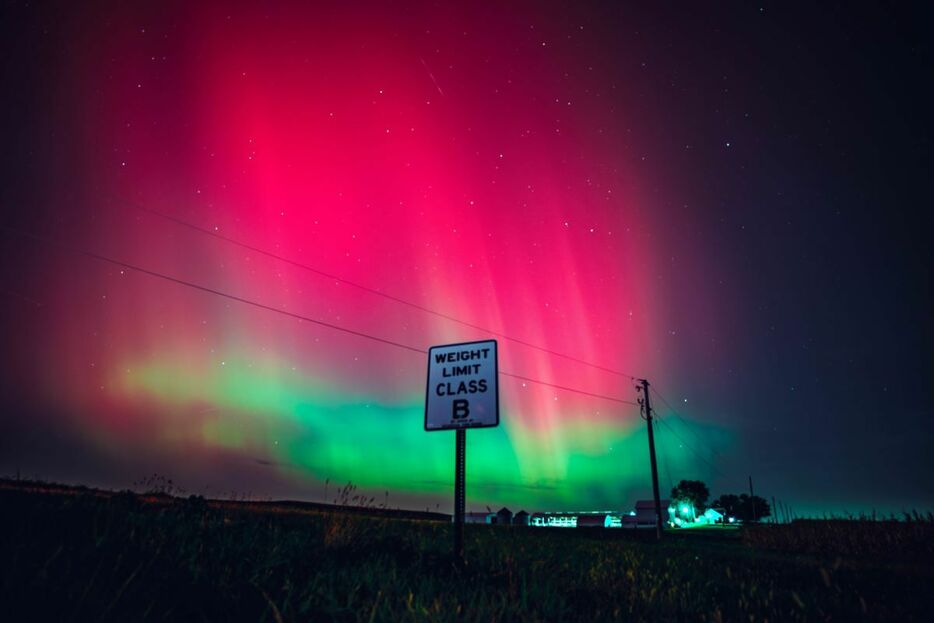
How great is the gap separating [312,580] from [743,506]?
196 metres

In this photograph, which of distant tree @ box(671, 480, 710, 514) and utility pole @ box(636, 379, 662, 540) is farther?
distant tree @ box(671, 480, 710, 514)

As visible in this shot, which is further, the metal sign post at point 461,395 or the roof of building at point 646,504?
the roof of building at point 646,504

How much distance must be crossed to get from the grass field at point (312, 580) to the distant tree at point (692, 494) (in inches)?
6484

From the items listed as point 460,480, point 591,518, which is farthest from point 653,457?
point 591,518

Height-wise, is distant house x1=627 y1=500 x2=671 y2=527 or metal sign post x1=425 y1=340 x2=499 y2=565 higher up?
metal sign post x1=425 y1=340 x2=499 y2=565

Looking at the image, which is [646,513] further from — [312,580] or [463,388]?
[312,580]

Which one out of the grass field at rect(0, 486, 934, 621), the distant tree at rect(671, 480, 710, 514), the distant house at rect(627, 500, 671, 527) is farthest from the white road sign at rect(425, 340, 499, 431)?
the distant tree at rect(671, 480, 710, 514)

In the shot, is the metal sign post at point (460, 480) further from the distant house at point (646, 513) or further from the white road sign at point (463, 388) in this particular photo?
the distant house at point (646, 513)

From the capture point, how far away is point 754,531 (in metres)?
34.8

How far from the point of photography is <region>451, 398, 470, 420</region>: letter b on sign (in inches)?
288

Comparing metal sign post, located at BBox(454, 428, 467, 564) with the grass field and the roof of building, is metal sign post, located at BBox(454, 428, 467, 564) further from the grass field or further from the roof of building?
the roof of building

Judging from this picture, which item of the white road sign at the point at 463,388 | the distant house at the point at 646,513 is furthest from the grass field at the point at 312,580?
the distant house at the point at 646,513

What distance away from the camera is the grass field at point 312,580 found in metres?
3.54

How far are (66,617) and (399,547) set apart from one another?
4.67 meters
